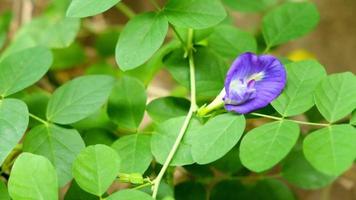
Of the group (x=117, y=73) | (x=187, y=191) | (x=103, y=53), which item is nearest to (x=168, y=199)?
(x=187, y=191)

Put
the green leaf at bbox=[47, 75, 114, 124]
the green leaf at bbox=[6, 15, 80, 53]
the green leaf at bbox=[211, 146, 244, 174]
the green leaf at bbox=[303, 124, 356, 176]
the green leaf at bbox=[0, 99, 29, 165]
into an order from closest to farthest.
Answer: the green leaf at bbox=[303, 124, 356, 176], the green leaf at bbox=[0, 99, 29, 165], the green leaf at bbox=[47, 75, 114, 124], the green leaf at bbox=[211, 146, 244, 174], the green leaf at bbox=[6, 15, 80, 53]

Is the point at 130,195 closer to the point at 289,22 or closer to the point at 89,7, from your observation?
the point at 89,7

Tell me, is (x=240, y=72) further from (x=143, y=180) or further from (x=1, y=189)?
(x=1, y=189)

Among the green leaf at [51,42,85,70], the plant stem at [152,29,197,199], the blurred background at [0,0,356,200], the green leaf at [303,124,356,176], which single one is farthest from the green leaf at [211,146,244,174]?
the green leaf at [51,42,85,70]

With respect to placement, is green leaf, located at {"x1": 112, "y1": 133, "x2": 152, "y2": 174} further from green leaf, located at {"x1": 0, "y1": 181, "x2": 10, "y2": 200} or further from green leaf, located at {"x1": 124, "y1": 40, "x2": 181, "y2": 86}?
green leaf, located at {"x1": 124, "y1": 40, "x2": 181, "y2": 86}

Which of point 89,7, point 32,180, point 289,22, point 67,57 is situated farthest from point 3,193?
point 67,57
